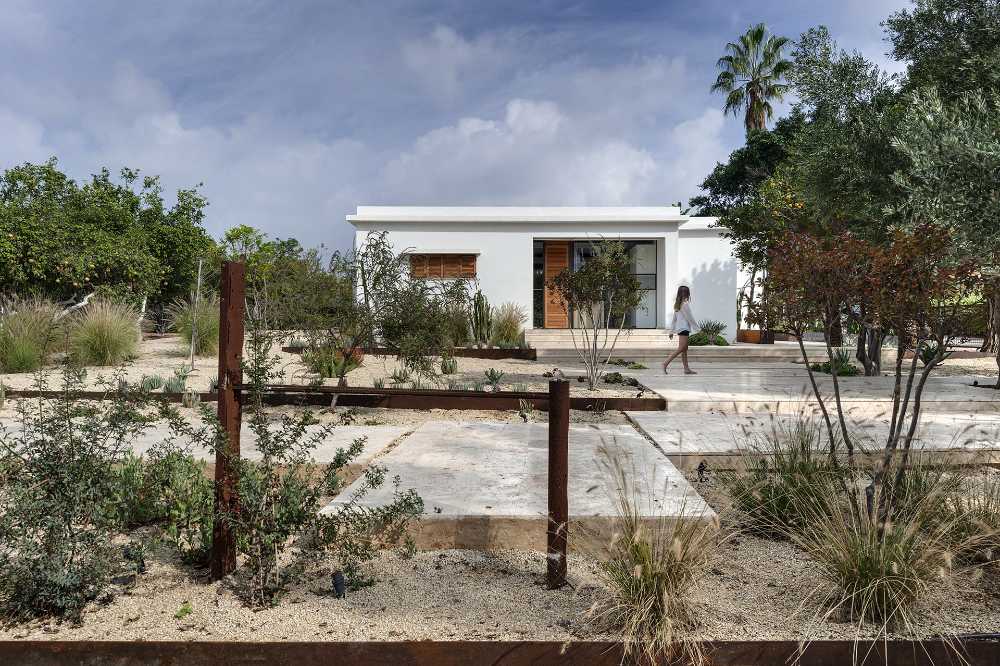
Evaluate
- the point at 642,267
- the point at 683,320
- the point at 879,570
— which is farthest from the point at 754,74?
the point at 879,570

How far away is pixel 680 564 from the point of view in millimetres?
2637

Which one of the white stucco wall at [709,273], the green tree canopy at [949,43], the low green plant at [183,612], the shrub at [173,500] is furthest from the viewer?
the white stucco wall at [709,273]

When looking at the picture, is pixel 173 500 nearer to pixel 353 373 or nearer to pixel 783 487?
pixel 783 487

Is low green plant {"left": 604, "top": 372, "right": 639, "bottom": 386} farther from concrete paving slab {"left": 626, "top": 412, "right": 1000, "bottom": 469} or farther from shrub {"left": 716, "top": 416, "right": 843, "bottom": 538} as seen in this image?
shrub {"left": 716, "top": 416, "right": 843, "bottom": 538}

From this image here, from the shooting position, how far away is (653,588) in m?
2.58

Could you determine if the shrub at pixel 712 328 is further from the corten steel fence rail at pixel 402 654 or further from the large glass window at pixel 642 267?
the corten steel fence rail at pixel 402 654

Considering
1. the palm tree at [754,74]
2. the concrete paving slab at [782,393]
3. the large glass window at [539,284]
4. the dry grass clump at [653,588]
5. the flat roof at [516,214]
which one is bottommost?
the dry grass clump at [653,588]

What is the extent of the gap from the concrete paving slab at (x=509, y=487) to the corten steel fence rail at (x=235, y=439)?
0.15 meters

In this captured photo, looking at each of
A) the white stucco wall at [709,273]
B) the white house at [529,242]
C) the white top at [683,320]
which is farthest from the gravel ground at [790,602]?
the white stucco wall at [709,273]

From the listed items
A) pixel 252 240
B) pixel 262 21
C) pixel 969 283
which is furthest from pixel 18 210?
pixel 969 283

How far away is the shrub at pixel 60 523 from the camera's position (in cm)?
265

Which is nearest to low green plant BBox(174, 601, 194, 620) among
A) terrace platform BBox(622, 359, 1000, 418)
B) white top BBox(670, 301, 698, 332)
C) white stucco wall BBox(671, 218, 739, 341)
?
terrace platform BBox(622, 359, 1000, 418)

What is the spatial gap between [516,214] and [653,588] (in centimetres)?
1672

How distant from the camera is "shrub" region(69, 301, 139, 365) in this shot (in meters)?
11.3
